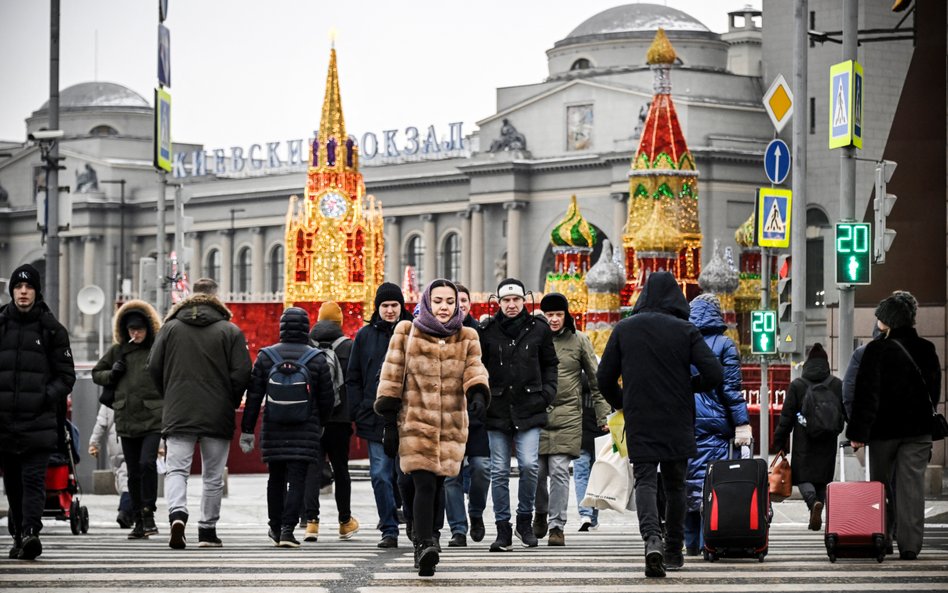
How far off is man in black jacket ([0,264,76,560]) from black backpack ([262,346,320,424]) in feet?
5.77

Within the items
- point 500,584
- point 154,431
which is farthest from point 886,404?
point 154,431

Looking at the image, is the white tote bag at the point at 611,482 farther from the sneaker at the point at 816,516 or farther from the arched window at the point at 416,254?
the arched window at the point at 416,254

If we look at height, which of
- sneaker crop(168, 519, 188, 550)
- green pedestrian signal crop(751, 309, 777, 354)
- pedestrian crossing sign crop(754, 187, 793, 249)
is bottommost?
sneaker crop(168, 519, 188, 550)

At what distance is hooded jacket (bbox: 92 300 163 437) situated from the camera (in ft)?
55.7

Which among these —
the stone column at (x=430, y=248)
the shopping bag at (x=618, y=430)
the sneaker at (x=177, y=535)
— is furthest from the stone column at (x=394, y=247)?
the sneaker at (x=177, y=535)

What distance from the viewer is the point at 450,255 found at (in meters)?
98.4

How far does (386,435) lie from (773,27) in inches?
2700

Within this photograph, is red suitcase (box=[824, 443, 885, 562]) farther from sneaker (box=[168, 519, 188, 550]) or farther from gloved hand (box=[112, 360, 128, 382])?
gloved hand (box=[112, 360, 128, 382])

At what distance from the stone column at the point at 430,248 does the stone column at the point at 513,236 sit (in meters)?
6.74

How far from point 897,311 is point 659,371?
2525mm

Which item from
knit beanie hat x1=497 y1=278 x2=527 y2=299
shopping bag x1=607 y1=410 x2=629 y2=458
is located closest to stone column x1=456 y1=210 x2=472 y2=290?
shopping bag x1=607 y1=410 x2=629 y2=458

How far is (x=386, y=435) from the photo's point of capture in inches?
523

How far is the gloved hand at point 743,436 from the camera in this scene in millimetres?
13797

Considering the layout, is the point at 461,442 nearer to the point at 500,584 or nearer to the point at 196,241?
the point at 500,584
